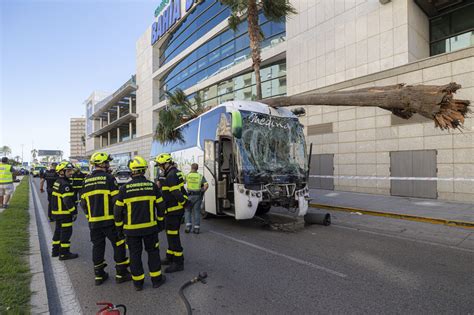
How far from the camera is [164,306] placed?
3602 mm

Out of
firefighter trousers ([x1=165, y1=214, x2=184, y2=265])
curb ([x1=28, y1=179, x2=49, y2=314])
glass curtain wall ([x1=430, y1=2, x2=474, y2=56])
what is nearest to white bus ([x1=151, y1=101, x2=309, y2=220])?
firefighter trousers ([x1=165, y1=214, x2=184, y2=265])

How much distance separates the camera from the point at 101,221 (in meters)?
4.38

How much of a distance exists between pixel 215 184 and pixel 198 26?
2472cm

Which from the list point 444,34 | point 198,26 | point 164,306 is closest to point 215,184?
point 164,306

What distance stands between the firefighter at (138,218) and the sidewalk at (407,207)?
7725mm

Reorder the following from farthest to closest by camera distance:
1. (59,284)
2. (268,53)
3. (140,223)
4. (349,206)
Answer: (268,53)
(349,206)
(59,284)
(140,223)

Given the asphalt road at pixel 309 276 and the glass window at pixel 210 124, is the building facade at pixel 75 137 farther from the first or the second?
the asphalt road at pixel 309 276

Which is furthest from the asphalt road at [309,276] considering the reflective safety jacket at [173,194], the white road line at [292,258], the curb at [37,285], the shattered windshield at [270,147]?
the shattered windshield at [270,147]

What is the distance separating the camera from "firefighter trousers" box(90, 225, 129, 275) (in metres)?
4.37

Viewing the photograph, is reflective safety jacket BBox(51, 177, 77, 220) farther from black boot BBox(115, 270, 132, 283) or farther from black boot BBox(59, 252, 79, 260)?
black boot BBox(115, 270, 132, 283)

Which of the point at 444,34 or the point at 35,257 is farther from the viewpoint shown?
the point at 444,34

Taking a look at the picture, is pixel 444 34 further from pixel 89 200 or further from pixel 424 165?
pixel 89 200

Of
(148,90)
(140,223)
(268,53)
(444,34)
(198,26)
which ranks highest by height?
(198,26)

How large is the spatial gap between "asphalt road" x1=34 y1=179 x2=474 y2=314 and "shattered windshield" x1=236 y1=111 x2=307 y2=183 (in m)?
1.66
